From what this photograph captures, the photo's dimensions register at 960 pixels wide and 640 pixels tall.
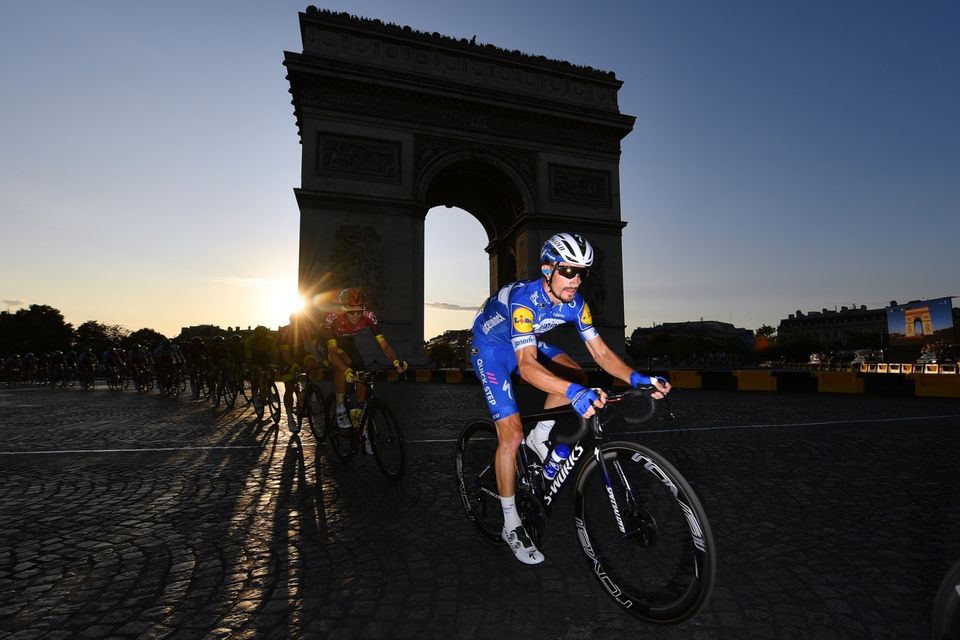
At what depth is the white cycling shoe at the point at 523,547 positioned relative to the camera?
2.50 meters

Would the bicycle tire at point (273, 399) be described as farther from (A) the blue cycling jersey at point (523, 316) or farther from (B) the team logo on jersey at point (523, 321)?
(B) the team logo on jersey at point (523, 321)

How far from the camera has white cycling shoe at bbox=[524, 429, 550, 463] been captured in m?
2.59

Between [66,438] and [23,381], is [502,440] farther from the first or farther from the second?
[23,381]

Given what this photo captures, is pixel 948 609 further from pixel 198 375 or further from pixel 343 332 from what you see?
pixel 198 375

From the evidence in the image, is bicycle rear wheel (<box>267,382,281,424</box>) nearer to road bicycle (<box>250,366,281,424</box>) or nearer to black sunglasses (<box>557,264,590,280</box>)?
road bicycle (<box>250,366,281,424</box>)

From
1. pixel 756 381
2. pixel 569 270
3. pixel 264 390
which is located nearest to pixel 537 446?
pixel 569 270

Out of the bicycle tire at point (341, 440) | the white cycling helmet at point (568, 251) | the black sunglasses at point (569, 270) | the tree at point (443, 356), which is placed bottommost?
the bicycle tire at point (341, 440)

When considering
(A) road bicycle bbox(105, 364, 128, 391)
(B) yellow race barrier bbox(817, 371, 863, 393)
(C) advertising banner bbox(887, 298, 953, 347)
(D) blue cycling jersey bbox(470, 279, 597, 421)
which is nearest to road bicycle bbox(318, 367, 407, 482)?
(D) blue cycling jersey bbox(470, 279, 597, 421)

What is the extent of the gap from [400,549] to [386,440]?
1.65m

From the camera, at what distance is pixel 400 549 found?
9.20ft

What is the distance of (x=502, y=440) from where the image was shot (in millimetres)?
2623

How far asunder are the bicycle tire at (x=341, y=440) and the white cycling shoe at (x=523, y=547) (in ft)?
8.56

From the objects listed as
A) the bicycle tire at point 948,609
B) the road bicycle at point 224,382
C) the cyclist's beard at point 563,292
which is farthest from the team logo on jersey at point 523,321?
the road bicycle at point 224,382

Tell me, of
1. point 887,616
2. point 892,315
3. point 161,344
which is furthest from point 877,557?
point 892,315
